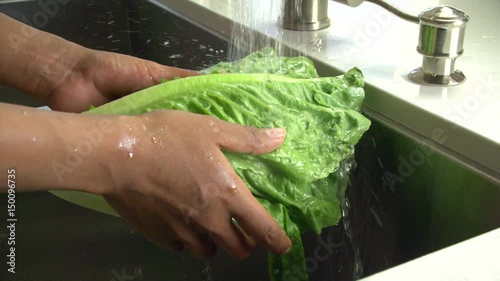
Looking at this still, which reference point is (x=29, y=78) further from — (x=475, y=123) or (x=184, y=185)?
(x=475, y=123)

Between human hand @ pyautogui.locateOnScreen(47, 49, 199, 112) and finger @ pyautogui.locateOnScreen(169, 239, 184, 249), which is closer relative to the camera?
finger @ pyautogui.locateOnScreen(169, 239, 184, 249)

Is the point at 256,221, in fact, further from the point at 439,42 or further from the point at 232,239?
the point at 439,42

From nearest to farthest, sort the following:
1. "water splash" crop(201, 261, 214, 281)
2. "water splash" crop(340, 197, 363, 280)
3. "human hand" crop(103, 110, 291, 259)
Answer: "human hand" crop(103, 110, 291, 259) < "water splash" crop(340, 197, 363, 280) < "water splash" crop(201, 261, 214, 281)

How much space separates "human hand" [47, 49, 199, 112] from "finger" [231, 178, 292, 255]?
1.05 feet

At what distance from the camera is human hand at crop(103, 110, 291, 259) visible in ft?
2.08

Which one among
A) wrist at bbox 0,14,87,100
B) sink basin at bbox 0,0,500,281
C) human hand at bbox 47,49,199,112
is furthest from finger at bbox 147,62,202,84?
sink basin at bbox 0,0,500,281

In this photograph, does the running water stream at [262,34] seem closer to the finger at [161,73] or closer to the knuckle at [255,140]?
the finger at [161,73]

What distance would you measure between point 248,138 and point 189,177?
0.08m

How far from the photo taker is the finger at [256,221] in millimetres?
651

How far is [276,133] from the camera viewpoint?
695 mm

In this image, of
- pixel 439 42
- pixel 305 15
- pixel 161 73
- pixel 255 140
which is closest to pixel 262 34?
pixel 305 15

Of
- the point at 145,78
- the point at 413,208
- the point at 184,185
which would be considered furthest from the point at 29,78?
the point at 413,208

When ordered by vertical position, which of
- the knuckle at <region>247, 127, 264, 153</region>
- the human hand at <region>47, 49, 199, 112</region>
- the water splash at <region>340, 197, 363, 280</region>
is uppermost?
the knuckle at <region>247, 127, 264, 153</region>

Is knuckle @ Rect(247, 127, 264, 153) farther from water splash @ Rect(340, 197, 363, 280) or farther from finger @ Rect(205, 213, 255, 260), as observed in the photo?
water splash @ Rect(340, 197, 363, 280)
